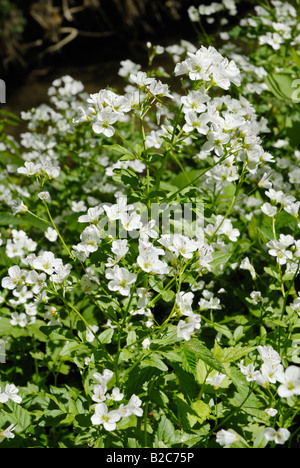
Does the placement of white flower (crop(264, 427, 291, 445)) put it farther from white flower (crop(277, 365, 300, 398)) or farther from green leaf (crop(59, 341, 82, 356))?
green leaf (crop(59, 341, 82, 356))

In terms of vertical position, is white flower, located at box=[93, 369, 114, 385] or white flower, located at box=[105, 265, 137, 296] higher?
white flower, located at box=[105, 265, 137, 296]

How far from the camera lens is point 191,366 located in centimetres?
134

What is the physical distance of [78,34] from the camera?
5.89m

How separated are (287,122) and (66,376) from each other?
1830 mm

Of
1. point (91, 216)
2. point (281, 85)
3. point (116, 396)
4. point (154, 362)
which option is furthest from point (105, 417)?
point (281, 85)

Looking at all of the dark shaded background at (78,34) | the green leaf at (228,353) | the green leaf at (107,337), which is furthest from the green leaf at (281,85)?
the dark shaded background at (78,34)

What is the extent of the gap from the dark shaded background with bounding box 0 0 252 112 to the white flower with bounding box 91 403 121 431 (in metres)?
4.60

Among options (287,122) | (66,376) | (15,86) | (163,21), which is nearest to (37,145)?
(66,376)

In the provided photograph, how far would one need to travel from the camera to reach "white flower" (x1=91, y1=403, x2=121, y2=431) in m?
1.24

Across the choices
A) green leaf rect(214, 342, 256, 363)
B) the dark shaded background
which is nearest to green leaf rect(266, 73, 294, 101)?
green leaf rect(214, 342, 256, 363)

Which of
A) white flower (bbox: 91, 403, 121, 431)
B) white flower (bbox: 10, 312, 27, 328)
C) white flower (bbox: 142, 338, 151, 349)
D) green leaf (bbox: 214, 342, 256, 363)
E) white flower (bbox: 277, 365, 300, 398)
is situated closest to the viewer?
white flower (bbox: 277, 365, 300, 398)

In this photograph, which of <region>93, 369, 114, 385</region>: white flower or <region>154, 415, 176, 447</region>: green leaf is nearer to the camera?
<region>93, 369, 114, 385</region>: white flower

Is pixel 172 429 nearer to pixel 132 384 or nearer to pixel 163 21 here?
pixel 132 384

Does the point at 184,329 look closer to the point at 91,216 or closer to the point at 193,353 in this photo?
the point at 193,353
